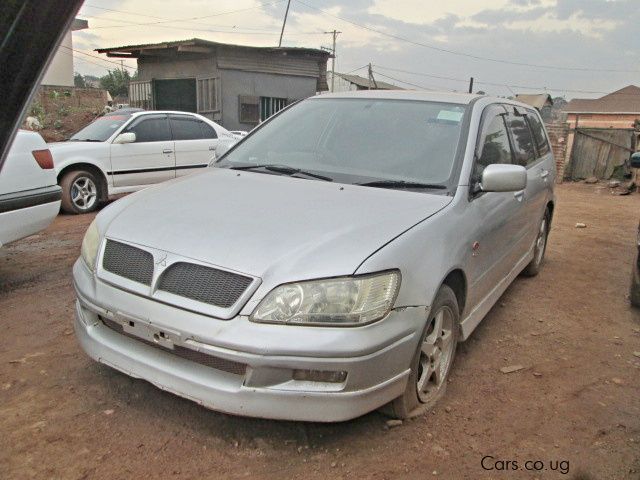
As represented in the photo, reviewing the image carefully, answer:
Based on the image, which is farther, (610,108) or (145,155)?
(610,108)

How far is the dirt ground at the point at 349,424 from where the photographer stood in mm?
2363

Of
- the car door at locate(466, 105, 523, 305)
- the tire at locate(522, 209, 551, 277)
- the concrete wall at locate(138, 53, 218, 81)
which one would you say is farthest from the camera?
the concrete wall at locate(138, 53, 218, 81)

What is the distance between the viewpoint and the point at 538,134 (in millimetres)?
5395

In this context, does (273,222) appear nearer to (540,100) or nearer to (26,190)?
(26,190)

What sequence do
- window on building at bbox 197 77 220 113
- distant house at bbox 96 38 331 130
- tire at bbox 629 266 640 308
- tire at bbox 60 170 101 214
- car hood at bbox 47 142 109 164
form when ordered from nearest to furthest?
1. tire at bbox 629 266 640 308
2. car hood at bbox 47 142 109 164
3. tire at bbox 60 170 101 214
4. distant house at bbox 96 38 331 130
5. window on building at bbox 197 77 220 113

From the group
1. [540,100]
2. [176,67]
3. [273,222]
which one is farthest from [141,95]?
[540,100]

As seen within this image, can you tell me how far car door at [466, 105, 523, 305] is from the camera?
10.5 feet

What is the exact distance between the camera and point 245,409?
2.25 meters

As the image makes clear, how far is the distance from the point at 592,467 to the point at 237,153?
285 centimetres

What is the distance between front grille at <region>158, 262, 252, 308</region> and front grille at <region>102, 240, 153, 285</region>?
12 centimetres

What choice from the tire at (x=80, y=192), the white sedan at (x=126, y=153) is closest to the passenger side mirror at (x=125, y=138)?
the white sedan at (x=126, y=153)

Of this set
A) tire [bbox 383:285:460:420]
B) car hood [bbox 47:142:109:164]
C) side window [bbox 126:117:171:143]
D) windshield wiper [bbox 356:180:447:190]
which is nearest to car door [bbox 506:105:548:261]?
windshield wiper [bbox 356:180:447:190]

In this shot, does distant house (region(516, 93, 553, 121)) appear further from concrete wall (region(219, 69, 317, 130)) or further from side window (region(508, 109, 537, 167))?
side window (region(508, 109, 537, 167))

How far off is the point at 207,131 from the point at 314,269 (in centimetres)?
780
